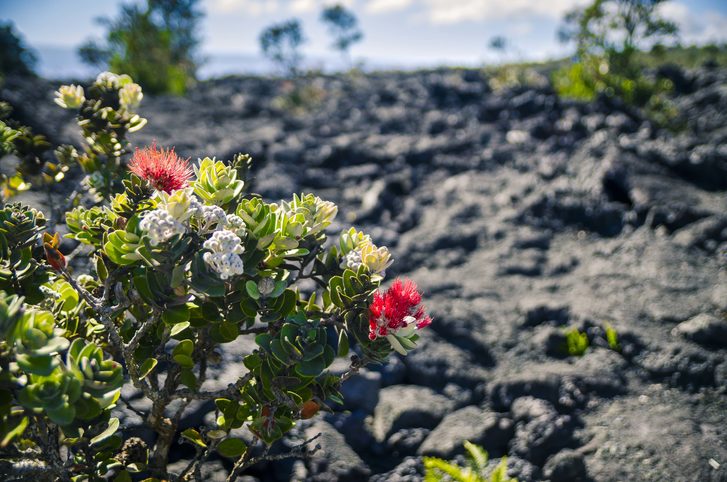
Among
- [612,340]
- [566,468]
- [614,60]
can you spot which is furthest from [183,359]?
[614,60]

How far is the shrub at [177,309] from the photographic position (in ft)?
4.84

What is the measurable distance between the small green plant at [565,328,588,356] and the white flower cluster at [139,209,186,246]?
2962 mm

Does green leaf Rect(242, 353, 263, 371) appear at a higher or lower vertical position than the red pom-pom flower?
lower

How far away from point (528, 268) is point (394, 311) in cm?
363

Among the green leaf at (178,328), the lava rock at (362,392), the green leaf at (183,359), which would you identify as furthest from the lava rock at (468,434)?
the green leaf at (178,328)

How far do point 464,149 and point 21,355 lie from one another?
779 centimetres

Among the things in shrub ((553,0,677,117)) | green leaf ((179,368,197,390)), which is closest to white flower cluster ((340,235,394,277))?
green leaf ((179,368,197,390))

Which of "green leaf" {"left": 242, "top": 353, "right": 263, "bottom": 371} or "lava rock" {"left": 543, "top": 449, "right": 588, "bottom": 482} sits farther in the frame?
"lava rock" {"left": 543, "top": 449, "right": 588, "bottom": 482}

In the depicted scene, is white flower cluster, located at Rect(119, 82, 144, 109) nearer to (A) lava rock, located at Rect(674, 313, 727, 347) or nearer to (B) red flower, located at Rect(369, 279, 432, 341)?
(B) red flower, located at Rect(369, 279, 432, 341)

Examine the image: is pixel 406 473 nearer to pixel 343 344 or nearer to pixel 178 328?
pixel 343 344

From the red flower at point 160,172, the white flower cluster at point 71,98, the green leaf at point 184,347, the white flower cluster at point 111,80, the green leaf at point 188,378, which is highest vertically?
the white flower cluster at point 111,80

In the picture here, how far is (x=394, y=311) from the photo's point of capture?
1731 mm

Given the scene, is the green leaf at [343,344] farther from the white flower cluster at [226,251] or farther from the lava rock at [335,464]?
the lava rock at [335,464]

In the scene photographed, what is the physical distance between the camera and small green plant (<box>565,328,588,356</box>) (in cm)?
352
